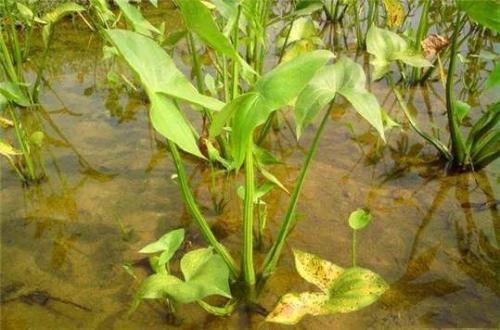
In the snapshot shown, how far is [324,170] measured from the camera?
1.24 metres

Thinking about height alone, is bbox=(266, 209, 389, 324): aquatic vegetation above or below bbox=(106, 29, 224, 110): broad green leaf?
below

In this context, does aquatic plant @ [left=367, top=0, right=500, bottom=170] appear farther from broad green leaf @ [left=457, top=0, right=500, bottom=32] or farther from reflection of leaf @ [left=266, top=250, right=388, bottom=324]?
reflection of leaf @ [left=266, top=250, right=388, bottom=324]

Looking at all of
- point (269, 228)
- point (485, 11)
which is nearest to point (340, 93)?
point (485, 11)

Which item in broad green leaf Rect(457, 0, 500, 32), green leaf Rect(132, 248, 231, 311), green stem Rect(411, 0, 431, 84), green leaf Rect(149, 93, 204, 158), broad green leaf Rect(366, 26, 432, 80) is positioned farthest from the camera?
green stem Rect(411, 0, 431, 84)

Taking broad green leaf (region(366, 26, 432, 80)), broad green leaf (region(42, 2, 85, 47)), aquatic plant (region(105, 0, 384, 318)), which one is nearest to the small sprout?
broad green leaf (region(366, 26, 432, 80))

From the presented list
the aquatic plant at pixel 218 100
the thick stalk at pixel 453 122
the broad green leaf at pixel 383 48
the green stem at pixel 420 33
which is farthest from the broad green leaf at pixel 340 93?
the green stem at pixel 420 33

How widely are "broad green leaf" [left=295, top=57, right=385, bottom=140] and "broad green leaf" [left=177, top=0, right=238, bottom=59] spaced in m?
0.12

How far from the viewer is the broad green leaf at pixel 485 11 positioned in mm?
785

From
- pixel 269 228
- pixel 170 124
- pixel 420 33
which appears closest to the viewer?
pixel 170 124

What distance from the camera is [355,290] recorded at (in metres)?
0.74

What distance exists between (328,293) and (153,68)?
0.44 m

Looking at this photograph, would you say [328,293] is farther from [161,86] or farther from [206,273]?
[161,86]

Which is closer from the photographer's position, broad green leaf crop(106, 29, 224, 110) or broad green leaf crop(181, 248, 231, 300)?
broad green leaf crop(106, 29, 224, 110)

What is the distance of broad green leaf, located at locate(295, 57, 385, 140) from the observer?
586 mm
